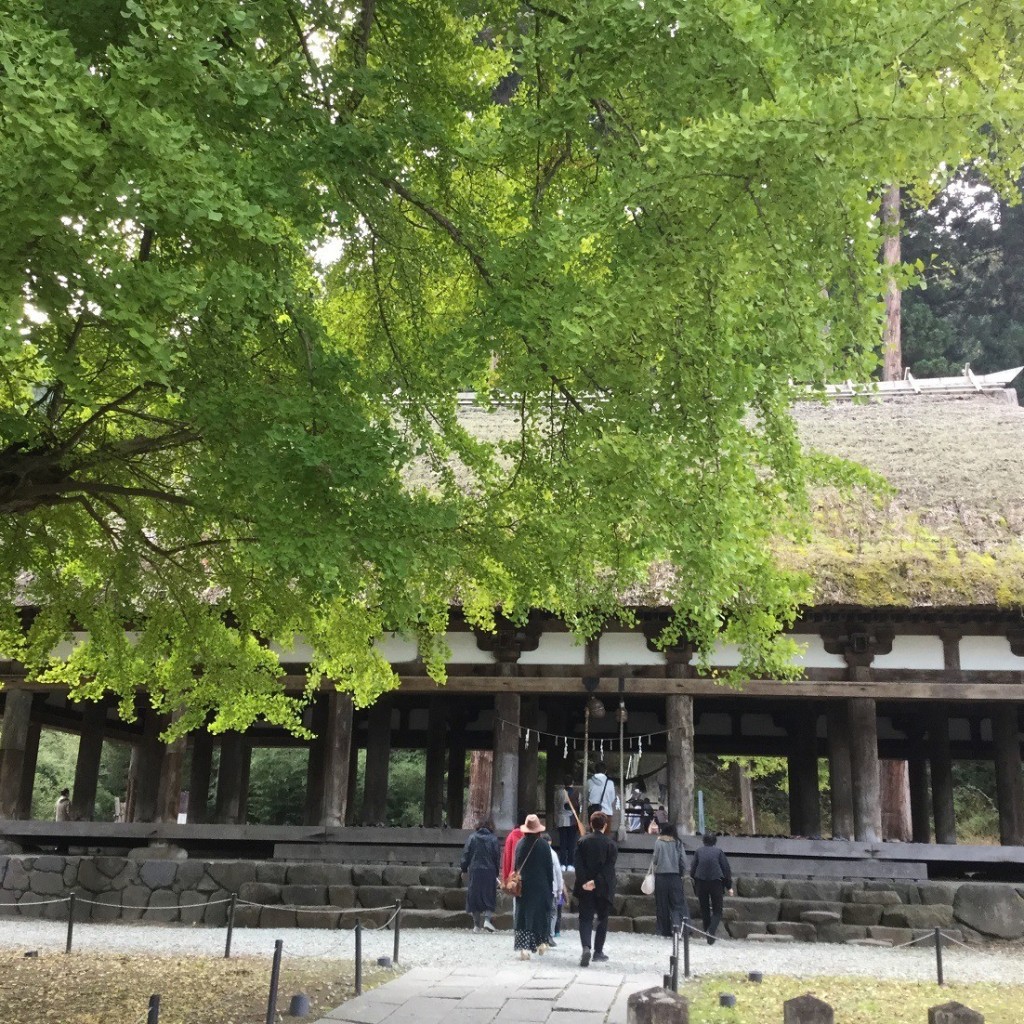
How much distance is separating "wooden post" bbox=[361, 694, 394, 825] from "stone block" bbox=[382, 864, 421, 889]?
11.3ft

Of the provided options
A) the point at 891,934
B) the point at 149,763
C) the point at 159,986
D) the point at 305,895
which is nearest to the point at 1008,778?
the point at 891,934

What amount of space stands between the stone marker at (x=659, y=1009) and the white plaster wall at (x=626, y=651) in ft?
29.0

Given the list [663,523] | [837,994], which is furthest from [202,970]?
[663,523]

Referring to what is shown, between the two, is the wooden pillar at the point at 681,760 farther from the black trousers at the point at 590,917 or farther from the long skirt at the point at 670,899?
the black trousers at the point at 590,917

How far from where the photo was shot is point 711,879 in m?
9.70

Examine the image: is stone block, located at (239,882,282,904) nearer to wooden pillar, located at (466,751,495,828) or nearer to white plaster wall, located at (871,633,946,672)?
white plaster wall, located at (871,633,946,672)

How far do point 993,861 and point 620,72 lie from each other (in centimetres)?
1052

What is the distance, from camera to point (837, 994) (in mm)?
7051

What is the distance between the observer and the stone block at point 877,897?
34.3 feet

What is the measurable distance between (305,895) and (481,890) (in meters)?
2.33

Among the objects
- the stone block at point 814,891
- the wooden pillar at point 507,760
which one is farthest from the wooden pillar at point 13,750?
the stone block at point 814,891

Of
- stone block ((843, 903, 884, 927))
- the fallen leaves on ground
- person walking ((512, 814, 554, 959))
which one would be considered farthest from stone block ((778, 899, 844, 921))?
the fallen leaves on ground

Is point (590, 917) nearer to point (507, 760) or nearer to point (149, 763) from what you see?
point (507, 760)

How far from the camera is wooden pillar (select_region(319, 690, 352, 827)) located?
1229 cm
